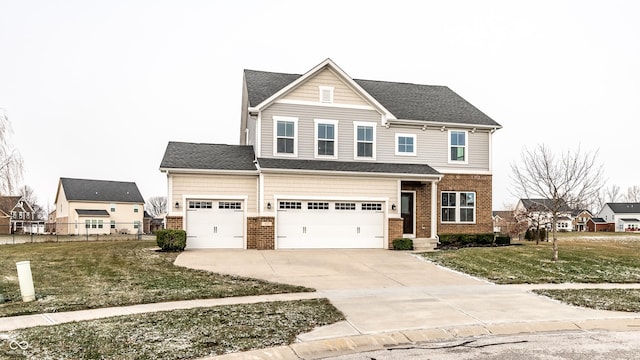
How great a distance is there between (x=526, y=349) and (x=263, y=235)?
47.6 feet

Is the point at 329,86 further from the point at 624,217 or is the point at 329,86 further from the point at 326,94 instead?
the point at 624,217

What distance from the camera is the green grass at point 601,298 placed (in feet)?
34.3

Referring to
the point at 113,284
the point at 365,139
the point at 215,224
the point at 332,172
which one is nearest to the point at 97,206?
the point at 215,224

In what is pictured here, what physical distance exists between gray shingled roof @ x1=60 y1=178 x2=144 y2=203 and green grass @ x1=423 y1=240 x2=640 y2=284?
5472 centimetres

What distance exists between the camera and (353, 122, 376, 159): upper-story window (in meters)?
23.3

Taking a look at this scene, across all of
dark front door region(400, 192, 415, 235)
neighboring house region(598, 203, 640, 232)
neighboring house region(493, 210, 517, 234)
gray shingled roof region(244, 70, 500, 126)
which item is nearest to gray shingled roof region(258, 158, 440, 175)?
dark front door region(400, 192, 415, 235)

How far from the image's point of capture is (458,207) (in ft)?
80.0

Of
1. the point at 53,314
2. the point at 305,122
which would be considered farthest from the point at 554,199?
the point at 53,314

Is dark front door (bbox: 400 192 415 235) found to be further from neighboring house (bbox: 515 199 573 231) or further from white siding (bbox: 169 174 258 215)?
white siding (bbox: 169 174 258 215)

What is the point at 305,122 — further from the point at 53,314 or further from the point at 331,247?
the point at 53,314

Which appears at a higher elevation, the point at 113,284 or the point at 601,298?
the point at 113,284

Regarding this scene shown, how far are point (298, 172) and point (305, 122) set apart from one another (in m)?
3.02

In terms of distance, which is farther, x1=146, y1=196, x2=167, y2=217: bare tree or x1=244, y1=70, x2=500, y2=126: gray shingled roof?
x1=146, y1=196, x2=167, y2=217: bare tree

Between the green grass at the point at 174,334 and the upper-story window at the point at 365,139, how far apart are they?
47.5ft
